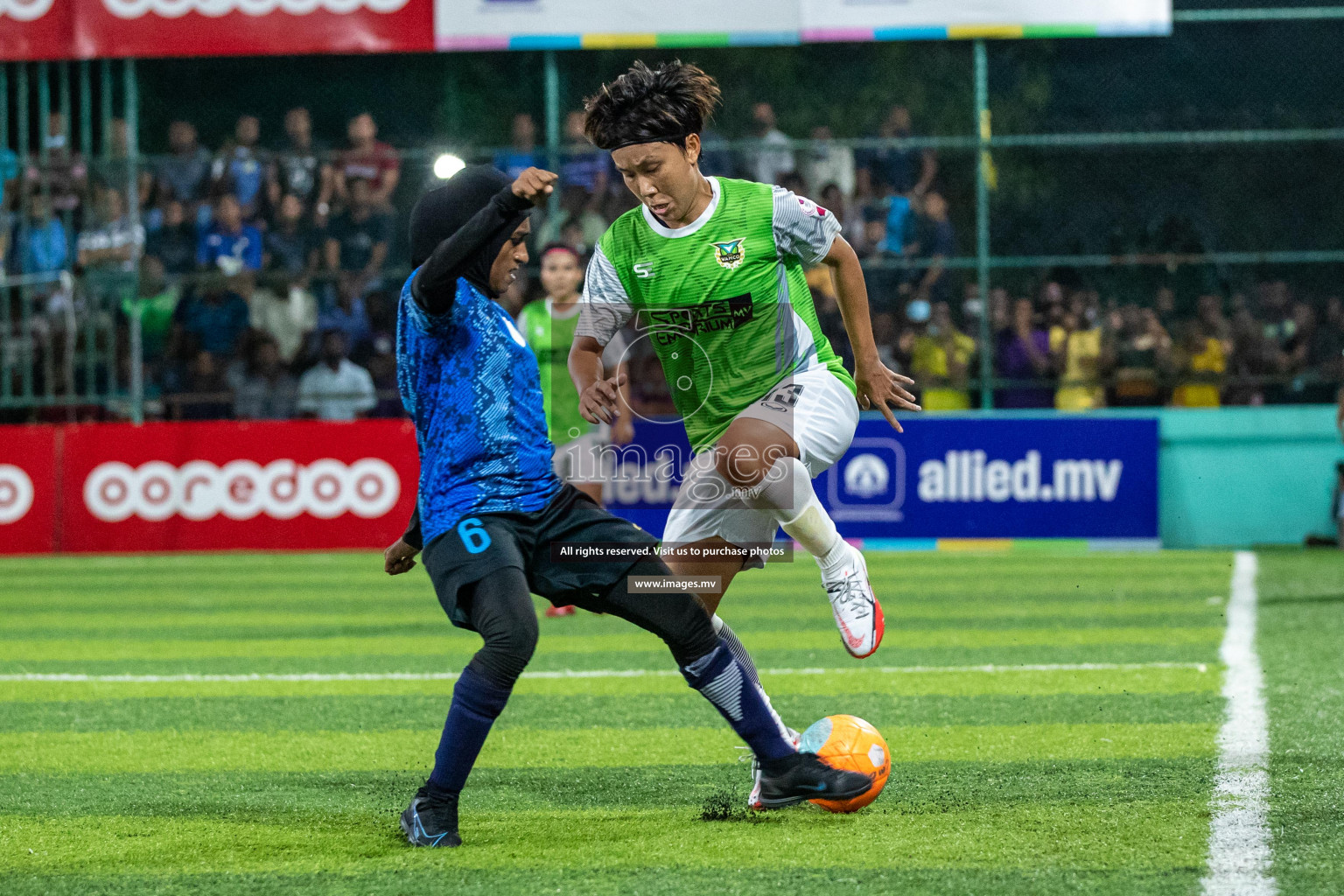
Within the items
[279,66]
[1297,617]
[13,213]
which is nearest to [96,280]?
[13,213]

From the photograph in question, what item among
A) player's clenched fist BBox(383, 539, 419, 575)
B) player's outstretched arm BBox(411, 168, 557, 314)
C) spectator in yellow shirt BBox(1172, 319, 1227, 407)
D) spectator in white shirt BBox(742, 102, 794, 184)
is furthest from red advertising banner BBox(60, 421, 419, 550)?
player's outstretched arm BBox(411, 168, 557, 314)

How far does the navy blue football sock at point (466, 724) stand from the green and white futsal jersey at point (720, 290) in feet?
4.43

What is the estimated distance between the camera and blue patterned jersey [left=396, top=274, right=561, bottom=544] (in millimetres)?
4262

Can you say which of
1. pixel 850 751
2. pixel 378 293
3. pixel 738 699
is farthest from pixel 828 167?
pixel 738 699

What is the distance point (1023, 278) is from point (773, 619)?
6.99 metres

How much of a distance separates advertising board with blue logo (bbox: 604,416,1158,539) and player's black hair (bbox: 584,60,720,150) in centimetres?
982

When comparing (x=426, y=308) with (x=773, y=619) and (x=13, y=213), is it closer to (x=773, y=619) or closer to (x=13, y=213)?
(x=773, y=619)

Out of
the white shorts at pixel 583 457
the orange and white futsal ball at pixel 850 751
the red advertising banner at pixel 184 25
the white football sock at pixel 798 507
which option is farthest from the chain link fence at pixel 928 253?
the orange and white futsal ball at pixel 850 751

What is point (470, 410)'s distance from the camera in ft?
14.0

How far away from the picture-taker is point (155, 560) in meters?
14.8

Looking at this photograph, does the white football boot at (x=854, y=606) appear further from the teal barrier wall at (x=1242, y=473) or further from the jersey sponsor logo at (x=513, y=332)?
the teal barrier wall at (x=1242, y=473)

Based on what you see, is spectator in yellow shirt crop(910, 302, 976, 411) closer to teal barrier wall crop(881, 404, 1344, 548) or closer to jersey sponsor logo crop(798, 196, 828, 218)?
teal barrier wall crop(881, 404, 1344, 548)

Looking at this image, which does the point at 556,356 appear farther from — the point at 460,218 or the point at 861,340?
the point at 460,218

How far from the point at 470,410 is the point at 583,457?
254 inches
